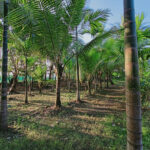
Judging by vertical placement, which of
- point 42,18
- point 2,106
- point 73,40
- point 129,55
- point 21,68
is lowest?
point 2,106

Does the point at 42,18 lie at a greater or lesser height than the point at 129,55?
greater

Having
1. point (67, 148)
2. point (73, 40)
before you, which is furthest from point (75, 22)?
point (67, 148)

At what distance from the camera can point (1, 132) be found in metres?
2.07

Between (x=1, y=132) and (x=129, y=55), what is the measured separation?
266 centimetres

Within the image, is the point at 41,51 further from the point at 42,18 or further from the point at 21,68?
the point at 21,68

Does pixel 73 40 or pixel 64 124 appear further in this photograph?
pixel 73 40

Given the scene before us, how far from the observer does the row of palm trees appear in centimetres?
95

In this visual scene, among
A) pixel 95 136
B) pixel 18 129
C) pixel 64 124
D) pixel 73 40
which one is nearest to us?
pixel 95 136

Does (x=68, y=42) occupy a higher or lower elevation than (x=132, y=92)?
higher

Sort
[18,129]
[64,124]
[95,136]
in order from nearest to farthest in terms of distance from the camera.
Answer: [95,136]
[18,129]
[64,124]

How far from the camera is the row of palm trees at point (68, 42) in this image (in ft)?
3.10

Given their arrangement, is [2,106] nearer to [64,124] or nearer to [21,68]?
[64,124]

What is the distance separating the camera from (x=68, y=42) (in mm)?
3342

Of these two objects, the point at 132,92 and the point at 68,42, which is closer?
the point at 132,92
